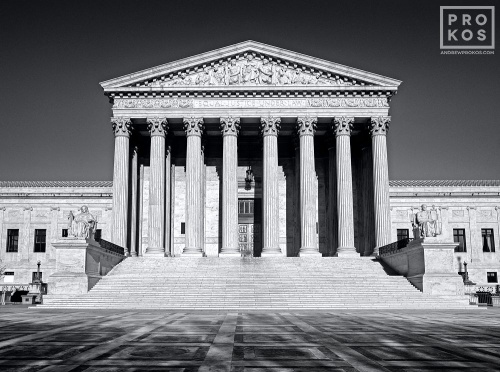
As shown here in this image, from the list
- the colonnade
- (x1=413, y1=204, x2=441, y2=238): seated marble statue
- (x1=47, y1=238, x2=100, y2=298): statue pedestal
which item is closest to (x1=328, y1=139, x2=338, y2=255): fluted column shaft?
the colonnade

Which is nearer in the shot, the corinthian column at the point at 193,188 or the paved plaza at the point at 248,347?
the paved plaza at the point at 248,347

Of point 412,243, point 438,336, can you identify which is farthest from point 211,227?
point 438,336

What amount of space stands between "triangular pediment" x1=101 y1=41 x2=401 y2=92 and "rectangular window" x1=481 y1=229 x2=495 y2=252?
2403 centimetres

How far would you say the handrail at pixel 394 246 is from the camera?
3766 cm

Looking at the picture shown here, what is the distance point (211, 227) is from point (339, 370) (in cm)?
4244

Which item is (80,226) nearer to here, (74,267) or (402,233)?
(74,267)

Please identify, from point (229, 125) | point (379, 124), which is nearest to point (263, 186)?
point (229, 125)

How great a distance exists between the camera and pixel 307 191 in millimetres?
44438

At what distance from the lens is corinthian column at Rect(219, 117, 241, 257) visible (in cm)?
4356

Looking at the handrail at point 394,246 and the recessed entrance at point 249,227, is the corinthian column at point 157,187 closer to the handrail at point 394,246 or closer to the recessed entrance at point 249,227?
the recessed entrance at point 249,227

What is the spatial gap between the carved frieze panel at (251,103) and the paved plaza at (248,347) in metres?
30.0

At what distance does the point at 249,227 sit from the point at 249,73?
15826 millimetres

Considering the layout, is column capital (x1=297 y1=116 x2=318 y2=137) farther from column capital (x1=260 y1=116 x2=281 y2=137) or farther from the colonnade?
column capital (x1=260 y1=116 x2=281 y2=137)

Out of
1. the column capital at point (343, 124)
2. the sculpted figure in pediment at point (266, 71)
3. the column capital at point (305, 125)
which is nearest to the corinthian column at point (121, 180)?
the sculpted figure in pediment at point (266, 71)
